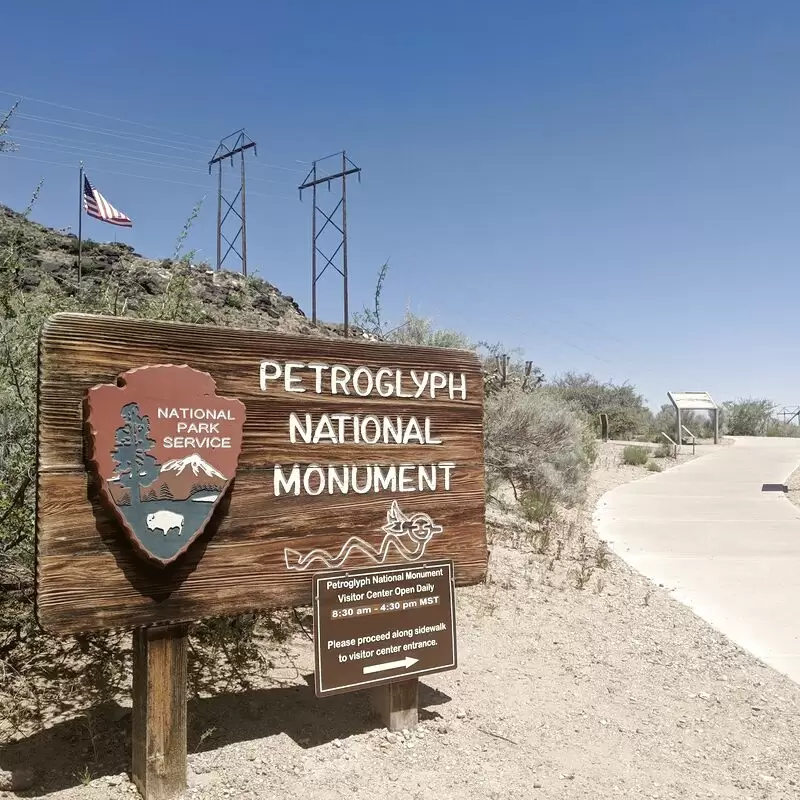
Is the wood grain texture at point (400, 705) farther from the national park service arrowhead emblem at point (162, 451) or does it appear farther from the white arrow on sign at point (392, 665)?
the national park service arrowhead emblem at point (162, 451)

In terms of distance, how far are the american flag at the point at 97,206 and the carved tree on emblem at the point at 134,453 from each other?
10521 millimetres

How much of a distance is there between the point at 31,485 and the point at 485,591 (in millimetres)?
4360

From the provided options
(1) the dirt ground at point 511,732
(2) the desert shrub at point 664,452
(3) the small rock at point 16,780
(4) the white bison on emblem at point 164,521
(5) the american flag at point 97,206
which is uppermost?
(5) the american flag at point 97,206

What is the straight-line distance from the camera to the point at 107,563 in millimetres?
3305

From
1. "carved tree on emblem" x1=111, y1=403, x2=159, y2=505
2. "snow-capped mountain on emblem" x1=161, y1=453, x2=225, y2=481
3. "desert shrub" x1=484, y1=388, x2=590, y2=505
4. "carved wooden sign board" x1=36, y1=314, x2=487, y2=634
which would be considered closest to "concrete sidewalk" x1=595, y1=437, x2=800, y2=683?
"desert shrub" x1=484, y1=388, x2=590, y2=505

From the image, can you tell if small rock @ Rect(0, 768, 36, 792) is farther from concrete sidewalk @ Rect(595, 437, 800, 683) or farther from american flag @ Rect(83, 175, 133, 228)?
american flag @ Rect(83, 175, 133, 228)

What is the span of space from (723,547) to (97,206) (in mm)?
10908

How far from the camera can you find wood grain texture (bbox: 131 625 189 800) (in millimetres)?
3463

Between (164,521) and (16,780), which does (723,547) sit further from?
(16,780)

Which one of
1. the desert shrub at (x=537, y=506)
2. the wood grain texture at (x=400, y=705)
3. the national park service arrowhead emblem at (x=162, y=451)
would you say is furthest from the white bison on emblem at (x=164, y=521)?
the desert shrub at (x=537, y=506)

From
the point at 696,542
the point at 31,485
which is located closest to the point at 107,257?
the point at 696,542

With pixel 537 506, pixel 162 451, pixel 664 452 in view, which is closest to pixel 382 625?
pixel 162 451

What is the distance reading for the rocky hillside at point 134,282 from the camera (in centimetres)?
562

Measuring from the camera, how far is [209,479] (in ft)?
11.4
